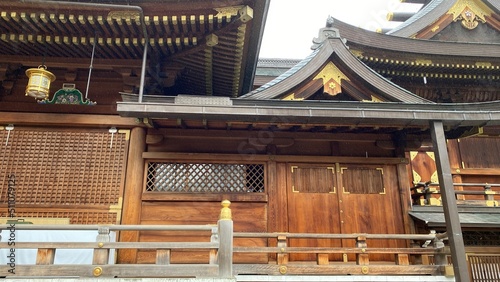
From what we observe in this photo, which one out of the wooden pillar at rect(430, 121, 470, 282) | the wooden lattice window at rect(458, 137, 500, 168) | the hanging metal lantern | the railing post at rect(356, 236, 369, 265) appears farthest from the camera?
the wooden lattice window at rect(458, 137, 500, 168)

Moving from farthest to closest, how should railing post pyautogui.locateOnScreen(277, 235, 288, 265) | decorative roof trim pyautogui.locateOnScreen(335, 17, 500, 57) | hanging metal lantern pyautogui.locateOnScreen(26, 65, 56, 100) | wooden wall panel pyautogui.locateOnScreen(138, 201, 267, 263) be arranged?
1. decorative roof trim pyautogui.locateOnScreen(335, 17, 500, 57)
2. wooden wall panel pyautogui.locateOnScreen(138, 201, 267, 263)
3. hanging metal lantern pyautogui.locateOnScreen(26, 65, 56, 100)
4. railing post pyautogui.locateOnScreen(277, 235, 288, 265)

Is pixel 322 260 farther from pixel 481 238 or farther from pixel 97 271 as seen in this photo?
pixel 481 238

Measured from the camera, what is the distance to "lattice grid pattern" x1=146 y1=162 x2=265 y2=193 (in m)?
8.05

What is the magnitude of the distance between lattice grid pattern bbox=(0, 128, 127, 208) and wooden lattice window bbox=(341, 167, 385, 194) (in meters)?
4.90

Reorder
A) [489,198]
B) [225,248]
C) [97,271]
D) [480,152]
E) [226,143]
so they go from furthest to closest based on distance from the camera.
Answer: [480,152], [489,198], [226,143], [225,248], [97,271]

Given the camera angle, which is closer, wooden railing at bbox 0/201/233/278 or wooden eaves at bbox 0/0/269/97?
wooden railing at bbox 0/201/233/278

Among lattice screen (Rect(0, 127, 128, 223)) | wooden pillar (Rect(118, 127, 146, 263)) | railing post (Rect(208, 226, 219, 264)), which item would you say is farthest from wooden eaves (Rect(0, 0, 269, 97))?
railing post (Rect(208, 226, 219, 264))

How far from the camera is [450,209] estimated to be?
6680 mm

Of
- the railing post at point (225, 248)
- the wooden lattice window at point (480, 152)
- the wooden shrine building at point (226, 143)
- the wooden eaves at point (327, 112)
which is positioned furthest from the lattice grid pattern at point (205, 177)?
the wooden lattice window at point (480, 152)

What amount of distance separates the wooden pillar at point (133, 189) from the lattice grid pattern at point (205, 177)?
14.4 inches

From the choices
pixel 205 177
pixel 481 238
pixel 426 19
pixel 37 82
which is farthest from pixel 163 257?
pixel 426 19

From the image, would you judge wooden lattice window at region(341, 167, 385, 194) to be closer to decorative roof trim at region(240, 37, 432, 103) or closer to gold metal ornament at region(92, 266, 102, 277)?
decorative roof trim at region(240, 37, 432, 103)

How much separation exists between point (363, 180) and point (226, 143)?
10.7 feet

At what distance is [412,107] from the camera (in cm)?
722
